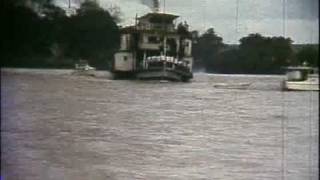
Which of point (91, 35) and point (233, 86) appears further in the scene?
point (91, 35)

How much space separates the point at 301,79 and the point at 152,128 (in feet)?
3.58

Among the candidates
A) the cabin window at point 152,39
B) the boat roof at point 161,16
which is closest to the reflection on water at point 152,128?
the cabin window at point 152,39

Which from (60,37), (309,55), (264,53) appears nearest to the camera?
(309,55)

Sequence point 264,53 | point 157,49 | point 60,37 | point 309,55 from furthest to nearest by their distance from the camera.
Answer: point 60,37 < point 157,49 < point 264,53 < point 309,55

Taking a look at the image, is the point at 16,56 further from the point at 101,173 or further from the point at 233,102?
the point at 233,102

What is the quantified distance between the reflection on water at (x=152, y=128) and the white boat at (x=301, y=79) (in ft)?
0.15

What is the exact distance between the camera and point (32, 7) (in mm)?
4918

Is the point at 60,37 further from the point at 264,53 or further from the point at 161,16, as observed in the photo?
the point at 264,53

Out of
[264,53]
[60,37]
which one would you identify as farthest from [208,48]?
[60,37]

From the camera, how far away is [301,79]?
4.57 meters

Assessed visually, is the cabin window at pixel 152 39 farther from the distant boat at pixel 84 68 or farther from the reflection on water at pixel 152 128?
the distant boat at pixel 84 68

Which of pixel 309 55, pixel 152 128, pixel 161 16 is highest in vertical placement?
pixel 161 16

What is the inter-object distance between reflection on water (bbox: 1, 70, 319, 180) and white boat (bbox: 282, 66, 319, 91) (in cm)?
5

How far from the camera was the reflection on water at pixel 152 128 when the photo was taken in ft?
15.4
